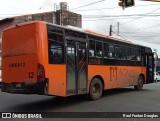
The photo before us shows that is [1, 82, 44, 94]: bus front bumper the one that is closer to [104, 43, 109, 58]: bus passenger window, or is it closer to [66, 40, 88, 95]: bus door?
[66, 40, 88, 95]: bus door

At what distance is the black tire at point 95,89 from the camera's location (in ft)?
43.5

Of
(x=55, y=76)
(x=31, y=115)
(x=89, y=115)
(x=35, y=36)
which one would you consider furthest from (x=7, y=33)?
(x=89, y=115)

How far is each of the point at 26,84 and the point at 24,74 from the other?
41 centimetres

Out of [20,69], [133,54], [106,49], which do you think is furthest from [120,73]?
[20,69]

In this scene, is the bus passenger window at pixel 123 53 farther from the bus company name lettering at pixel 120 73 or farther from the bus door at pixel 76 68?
the bus door at pixel 76 68

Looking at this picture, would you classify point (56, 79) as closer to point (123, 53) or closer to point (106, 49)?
point (106, 49)

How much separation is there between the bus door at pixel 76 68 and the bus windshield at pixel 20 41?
162cm

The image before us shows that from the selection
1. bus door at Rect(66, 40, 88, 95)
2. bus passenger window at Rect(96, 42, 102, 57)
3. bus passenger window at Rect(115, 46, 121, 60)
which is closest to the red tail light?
bus door at Rect(66, 40, 88, 95)

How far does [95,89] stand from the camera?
13828mm

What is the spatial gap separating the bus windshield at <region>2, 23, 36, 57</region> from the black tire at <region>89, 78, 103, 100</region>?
3.74 metres

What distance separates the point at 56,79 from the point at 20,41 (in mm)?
1948

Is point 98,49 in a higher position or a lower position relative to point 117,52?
higher

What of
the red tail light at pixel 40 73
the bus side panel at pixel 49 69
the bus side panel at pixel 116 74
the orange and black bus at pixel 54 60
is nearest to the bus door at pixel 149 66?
the bus side panel at pixel 116 74

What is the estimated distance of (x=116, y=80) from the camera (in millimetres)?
15656
